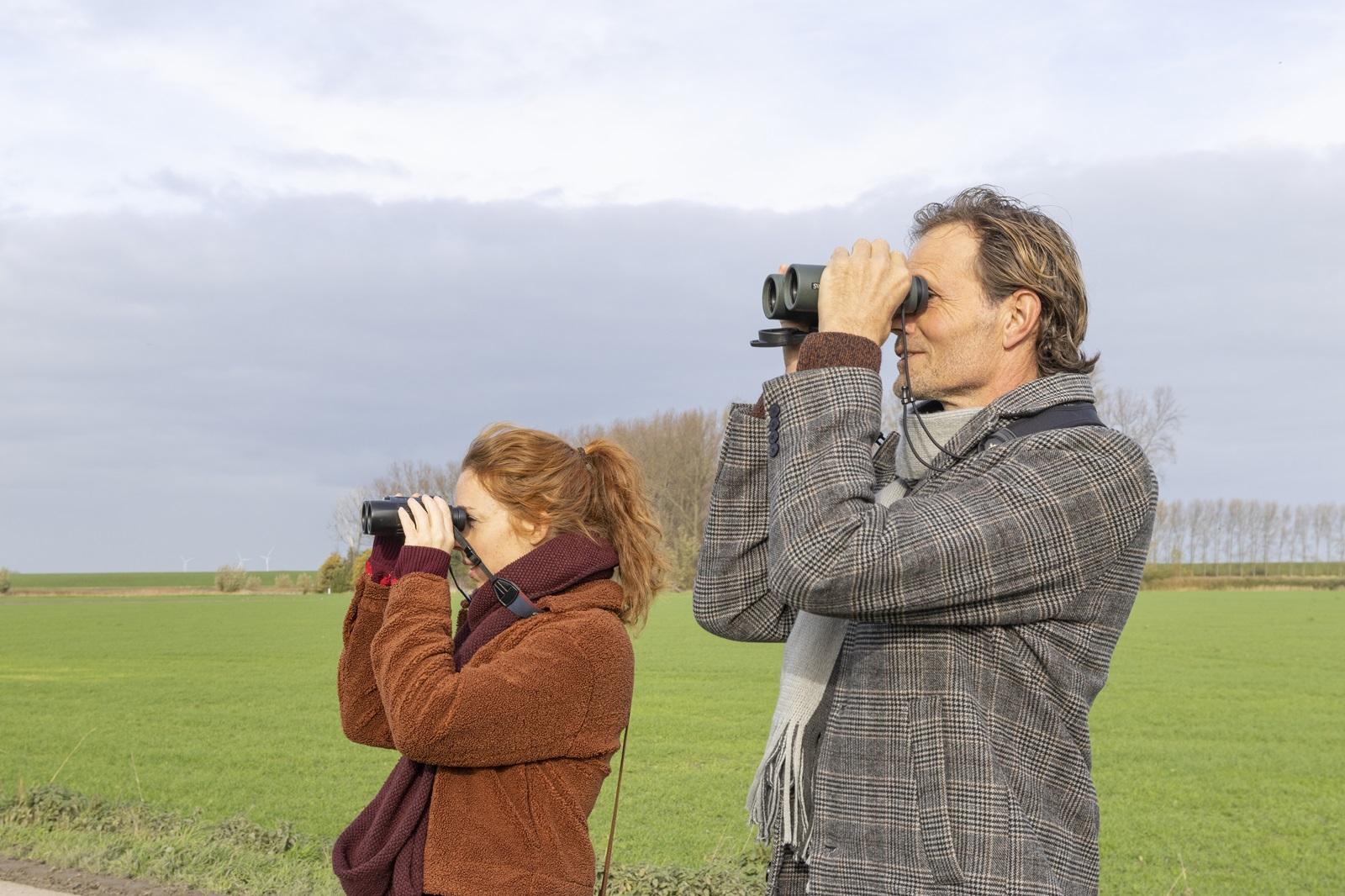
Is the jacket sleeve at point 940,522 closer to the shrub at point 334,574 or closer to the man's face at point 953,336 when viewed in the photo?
the man's face at point 953,336

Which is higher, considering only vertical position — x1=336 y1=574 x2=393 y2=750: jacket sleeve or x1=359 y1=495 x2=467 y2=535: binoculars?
x1=359 y1=495 x2=467 y2=535: binoculars

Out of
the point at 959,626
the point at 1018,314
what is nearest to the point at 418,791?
the point at 959,626

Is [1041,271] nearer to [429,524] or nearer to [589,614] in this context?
[589,614]


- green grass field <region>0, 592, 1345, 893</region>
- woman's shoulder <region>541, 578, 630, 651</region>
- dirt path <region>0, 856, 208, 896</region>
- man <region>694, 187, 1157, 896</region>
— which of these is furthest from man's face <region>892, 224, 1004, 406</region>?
dirt path <region>0, 856, 208, 896</region>

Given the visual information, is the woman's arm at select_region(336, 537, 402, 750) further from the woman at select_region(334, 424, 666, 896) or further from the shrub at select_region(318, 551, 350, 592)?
the shrub at select_region(318, 551, 350, 592)

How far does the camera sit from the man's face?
2.18 metres

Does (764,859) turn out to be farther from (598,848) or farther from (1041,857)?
(1041,857)

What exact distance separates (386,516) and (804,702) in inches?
45.3

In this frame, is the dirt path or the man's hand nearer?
the man's hand

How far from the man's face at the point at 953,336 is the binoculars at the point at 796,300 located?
0.04m

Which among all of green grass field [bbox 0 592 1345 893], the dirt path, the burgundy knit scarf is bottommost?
green grass field [bbox 0 592 1345 893]

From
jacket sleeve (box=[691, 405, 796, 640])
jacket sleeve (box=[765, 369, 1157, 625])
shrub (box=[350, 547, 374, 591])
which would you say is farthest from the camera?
shrub (box=[350, 547, 374, 591])

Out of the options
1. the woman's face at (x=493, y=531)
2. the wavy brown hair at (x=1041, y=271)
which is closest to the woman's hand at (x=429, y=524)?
the woman's face at (x=493, y=531)

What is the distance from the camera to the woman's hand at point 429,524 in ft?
9.09
